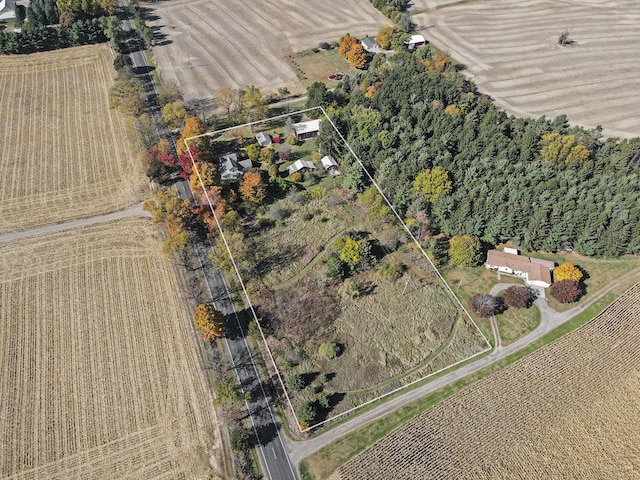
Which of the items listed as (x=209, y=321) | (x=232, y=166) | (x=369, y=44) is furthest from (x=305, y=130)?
(x=209, y=321)

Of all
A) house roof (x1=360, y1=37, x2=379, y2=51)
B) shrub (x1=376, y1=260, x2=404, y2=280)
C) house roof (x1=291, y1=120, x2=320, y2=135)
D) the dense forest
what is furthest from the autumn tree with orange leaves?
house roof (x1=360, y1=37, x2=379, y2=51)

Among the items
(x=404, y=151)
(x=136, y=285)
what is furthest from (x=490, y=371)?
(x=136, y=285)

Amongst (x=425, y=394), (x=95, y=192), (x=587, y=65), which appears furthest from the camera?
(x=587, y=65)

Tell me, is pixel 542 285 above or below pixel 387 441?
above

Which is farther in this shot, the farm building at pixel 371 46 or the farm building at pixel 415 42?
the farm building at pixel 415 42

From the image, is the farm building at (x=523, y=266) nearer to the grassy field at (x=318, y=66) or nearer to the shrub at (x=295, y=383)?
the shrub at (x=295, y=383)

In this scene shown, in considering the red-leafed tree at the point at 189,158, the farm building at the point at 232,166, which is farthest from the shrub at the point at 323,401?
the red-leafed tree at the point at 189,158

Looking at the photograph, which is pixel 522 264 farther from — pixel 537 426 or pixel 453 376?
pixel 537 426

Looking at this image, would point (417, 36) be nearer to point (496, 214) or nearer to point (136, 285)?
point (496, 214)
